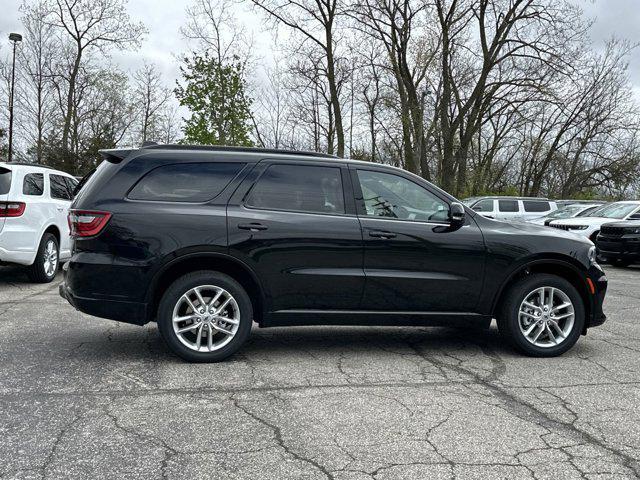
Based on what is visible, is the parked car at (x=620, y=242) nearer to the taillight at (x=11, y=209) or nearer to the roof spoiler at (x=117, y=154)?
the taillight at (x=11, y=209)

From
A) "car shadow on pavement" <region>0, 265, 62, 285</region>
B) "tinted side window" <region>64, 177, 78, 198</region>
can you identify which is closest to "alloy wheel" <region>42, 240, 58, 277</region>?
"car shadow on pavement" <region>0, 265, 62, 285</region>

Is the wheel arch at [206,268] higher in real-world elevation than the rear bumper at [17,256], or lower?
higher

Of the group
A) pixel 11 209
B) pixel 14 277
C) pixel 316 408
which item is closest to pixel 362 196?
pixel 316 408

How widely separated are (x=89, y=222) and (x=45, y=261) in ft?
18.1

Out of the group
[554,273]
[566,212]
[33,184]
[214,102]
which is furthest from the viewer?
[214,102]

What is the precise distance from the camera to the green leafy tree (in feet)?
103

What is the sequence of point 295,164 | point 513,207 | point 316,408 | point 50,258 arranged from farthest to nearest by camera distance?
point 513,207 < point 50,258 < point 295,164 < point 316,408

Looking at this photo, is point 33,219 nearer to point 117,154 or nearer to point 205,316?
point 117,154

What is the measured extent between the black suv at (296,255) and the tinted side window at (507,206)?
58.7ft

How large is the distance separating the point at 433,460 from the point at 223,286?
7.90ft

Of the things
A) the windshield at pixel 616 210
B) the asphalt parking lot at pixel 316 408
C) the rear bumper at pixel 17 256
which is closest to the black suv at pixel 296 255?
the asphalt parking lot at pixel 316 408

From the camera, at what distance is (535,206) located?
23.6m

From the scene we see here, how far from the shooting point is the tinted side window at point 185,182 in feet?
16.9

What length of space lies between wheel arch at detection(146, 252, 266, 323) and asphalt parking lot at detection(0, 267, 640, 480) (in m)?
0.49
